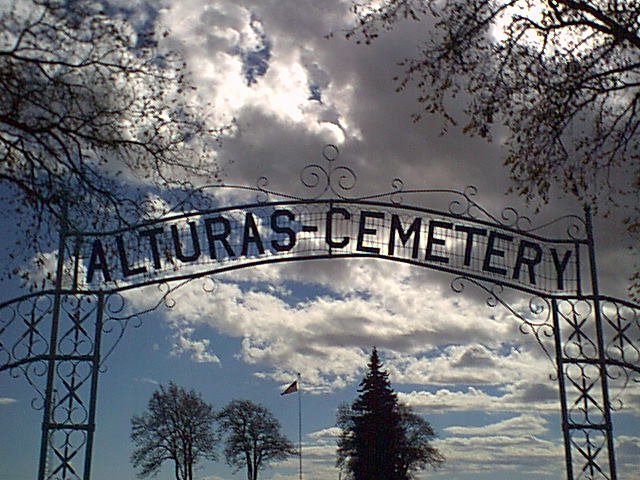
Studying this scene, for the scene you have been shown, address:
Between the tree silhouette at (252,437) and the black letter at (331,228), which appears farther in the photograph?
the tree silhouette at (252,437)

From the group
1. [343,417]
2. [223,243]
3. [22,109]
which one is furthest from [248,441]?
[22,109]

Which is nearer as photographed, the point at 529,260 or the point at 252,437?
the point at 529,260

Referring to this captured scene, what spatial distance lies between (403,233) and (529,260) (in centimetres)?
186

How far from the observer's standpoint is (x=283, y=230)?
35.9ft

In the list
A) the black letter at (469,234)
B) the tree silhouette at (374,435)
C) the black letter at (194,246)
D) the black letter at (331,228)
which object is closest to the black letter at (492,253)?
the black letter at (469,234)

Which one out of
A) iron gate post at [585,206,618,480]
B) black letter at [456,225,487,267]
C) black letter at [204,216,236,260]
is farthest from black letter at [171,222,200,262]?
iron gate post at [585,206,618,480]

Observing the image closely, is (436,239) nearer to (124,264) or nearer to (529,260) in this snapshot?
(529,260)

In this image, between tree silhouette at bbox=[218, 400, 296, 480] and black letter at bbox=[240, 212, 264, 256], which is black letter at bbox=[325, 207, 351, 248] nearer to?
black letter at bbox=[240, 212, 264, 256]

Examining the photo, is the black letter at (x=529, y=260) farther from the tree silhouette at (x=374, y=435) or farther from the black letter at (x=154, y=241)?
the tree silhouette at (x=374, y=435)

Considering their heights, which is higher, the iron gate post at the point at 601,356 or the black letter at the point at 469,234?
the black letter at the point at 469,234

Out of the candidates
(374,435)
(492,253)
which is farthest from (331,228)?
(374,435)

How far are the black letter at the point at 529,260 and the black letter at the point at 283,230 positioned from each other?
3.14 meters

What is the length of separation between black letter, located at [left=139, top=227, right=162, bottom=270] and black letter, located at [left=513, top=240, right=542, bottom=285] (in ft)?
16.2

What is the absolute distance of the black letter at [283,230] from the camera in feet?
35.8
